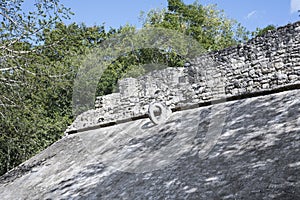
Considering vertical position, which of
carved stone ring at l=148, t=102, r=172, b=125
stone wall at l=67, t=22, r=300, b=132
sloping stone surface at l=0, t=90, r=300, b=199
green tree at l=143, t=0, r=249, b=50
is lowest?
sloping stone surface at l=0, t=90, r=300, b=199

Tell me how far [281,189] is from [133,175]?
82.2 inches

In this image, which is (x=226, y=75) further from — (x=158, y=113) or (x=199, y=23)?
(x=199, y=23)

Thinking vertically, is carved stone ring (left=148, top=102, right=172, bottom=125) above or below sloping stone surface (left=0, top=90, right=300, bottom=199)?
above

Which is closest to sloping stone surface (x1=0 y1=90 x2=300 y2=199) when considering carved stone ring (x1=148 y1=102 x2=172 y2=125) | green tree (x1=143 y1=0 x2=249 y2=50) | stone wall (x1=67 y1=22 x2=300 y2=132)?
carved stone ring (x1=148 y1=102 x2=172 y2=125)

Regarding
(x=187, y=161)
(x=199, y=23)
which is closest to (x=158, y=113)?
(x=187, y=161)

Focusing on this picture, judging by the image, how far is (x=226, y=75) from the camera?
6949 mm

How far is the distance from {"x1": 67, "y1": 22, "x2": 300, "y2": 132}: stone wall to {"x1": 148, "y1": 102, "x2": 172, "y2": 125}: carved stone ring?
0.81 feet

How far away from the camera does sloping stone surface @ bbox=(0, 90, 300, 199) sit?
9.72ft

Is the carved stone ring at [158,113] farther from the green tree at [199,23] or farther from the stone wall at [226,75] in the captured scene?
the green tree at [199,23]

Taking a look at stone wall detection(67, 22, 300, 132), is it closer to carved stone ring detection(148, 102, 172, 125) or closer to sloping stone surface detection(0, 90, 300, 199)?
carved stone ring detection(148, 102, 172, 125)

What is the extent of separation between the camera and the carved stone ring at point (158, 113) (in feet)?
19.5

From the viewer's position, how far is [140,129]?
6.12 meters

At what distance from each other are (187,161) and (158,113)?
225 centimetres

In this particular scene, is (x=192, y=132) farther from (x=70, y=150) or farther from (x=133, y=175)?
→ (x=70, y=150)
